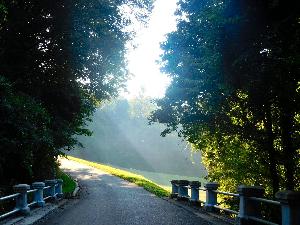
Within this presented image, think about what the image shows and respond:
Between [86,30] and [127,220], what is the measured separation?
1022cm

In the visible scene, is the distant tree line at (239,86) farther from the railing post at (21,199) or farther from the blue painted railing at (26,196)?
the railing post at (21,199)

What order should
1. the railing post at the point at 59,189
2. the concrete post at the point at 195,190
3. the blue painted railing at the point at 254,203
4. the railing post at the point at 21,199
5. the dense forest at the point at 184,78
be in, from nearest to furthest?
the blue painted railing at the point at 254,203 < the dense forest at the point at 184,78 < the railing post at the point at 21,199 < the concrete post at the point at 195,190 < the railing post at the point at 59,189

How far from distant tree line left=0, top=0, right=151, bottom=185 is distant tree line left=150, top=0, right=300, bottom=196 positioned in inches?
169

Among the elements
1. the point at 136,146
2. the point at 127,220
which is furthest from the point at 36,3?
the point at 136,146

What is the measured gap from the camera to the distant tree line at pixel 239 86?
370 inches

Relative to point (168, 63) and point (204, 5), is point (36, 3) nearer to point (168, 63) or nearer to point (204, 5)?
point (168, 63)

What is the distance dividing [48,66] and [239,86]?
12117mm

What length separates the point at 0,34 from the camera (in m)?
17.8

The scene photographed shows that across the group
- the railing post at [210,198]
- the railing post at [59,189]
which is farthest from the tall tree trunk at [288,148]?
the railing post at [59,189]

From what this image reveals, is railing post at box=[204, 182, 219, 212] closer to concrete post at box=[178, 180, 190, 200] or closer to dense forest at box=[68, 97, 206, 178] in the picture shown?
concrete post at box=[178, 180, 190, 200]

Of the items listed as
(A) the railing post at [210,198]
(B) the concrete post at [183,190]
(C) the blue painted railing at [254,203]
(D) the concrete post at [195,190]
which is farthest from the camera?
(B) the concrete post at [183,190]

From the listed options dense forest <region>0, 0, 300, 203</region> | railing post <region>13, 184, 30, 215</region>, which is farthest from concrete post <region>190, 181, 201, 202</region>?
railing post <region>13, 184, 30, 215</region>

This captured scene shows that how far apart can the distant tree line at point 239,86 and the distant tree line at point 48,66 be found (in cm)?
430

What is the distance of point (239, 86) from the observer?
1137cm
